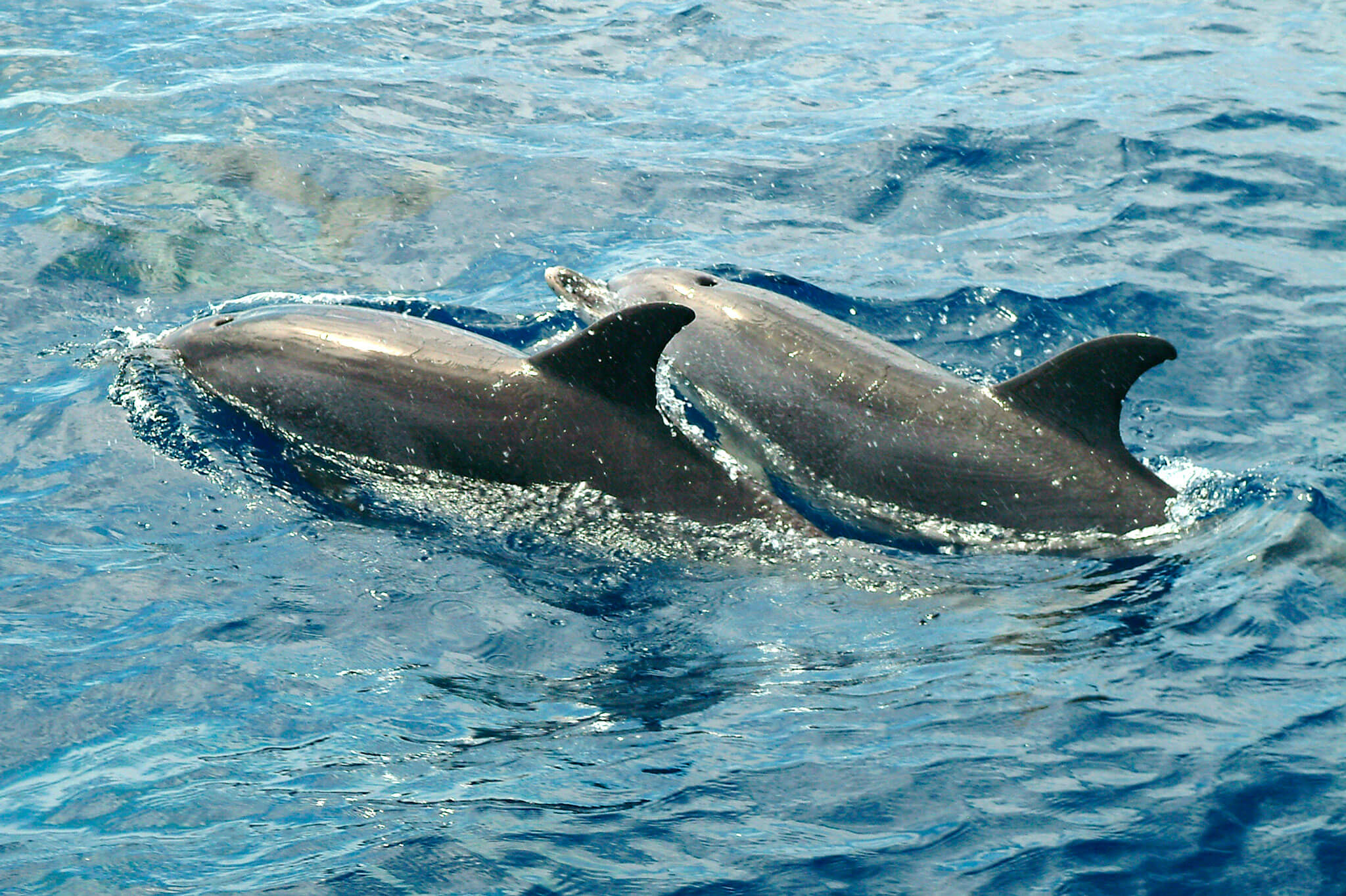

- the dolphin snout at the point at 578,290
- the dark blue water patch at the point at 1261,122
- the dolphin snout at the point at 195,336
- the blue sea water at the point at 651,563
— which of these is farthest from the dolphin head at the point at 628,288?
the dark blue water patch at the point at 1261,122

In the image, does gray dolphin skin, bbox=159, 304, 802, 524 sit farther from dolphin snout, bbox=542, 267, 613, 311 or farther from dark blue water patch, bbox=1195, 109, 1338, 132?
dark blue water patch, bbox=1195, 109, 1338, 132

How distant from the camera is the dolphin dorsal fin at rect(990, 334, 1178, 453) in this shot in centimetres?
722

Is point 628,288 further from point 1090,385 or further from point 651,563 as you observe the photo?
point 1090,385

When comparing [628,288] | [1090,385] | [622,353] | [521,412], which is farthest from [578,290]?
[1090,385]

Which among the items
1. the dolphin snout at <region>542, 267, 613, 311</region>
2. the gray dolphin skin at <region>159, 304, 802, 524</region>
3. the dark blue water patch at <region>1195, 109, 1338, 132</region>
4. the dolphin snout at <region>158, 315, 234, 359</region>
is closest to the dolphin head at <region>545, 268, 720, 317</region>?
the dolphin snout at <region>542, 267, 613, 311</region>

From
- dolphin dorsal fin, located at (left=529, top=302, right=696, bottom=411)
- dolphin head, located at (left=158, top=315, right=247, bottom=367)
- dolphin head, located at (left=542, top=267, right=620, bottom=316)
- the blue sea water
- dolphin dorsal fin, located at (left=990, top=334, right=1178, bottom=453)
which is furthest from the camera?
dolphin head, located at (left=542, top=267, right=620, bottom=316)

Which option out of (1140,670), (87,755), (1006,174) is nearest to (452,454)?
(87,755)

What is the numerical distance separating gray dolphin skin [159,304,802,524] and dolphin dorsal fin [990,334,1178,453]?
1622 mm

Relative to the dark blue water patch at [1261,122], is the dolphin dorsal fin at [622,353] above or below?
below

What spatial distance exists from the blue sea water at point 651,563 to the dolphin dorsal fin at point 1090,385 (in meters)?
0.73

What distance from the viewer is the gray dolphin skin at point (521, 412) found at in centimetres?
769

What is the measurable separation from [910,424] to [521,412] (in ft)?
7.90

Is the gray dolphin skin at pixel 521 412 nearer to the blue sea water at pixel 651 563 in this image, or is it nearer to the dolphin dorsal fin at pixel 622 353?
the dolphin dorsal fin at pixel 622 353

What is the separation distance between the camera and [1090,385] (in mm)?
7535
